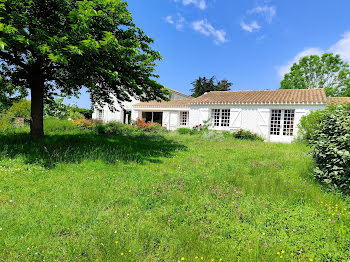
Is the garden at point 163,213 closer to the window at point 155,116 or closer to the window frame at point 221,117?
the window frame at point 221,117

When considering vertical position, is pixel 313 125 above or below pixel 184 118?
below

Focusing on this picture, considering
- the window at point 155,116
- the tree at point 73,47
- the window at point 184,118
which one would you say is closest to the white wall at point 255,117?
the window at point 184,118

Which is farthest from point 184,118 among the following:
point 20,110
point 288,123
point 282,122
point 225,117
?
point 20,110

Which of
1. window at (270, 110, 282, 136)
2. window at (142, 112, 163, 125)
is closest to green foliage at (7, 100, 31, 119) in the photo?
window at (142, 112, 163, 125)

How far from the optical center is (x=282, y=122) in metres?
14.6

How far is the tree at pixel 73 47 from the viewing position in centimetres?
471

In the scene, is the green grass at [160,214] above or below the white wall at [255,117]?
below

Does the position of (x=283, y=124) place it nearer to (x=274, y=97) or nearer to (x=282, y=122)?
(x=282, y=122)

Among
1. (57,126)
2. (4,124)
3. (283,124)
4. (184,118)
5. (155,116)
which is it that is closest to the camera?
(4,124)

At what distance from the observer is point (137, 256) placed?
7.21ft

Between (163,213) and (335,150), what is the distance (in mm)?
Result: 3649

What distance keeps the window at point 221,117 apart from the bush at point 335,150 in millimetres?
11820

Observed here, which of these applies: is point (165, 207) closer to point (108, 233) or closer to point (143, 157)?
point (108, 233)

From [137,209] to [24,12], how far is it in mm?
6206
